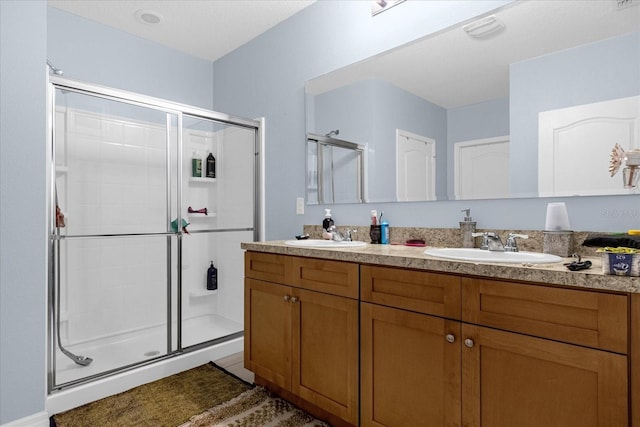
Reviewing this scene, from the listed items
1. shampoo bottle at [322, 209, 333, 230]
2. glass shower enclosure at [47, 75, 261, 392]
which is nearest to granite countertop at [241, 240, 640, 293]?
shampoo bottle at [322, 209, 333, 230]

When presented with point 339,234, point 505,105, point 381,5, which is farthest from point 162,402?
point 381,5

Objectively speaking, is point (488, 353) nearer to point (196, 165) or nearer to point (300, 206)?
point (300, 206)

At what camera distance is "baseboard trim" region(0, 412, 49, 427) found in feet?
5.42

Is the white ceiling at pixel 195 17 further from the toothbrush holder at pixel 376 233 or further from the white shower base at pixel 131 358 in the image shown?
the white shower base at pixel 131 358

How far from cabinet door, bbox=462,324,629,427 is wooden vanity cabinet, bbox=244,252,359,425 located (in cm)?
48

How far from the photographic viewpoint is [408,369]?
1322mm

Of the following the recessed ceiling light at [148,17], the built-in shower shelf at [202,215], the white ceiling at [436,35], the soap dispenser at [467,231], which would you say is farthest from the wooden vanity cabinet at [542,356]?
the recessed ceiling light at [148,17]

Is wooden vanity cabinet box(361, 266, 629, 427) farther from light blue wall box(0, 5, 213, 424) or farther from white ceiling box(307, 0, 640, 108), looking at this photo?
light blue wall box(0, 5, 213, 424)

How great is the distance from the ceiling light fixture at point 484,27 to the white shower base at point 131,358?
2437mm

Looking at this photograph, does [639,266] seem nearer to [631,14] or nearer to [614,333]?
[614,333]

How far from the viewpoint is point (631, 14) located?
1.34m

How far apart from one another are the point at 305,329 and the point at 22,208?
1412mm

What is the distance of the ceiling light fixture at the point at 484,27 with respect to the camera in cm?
163

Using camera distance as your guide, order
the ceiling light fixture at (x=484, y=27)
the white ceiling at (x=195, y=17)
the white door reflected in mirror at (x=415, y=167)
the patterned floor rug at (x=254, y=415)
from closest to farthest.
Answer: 1. the ceiling light fixture at (x=484, y=27)
2. the patterned floor rug at (x=254, y=415)
3. the white door reflected in mirror at (x=415, y=167)
4. the white ceiling at (x=195, y=17)
